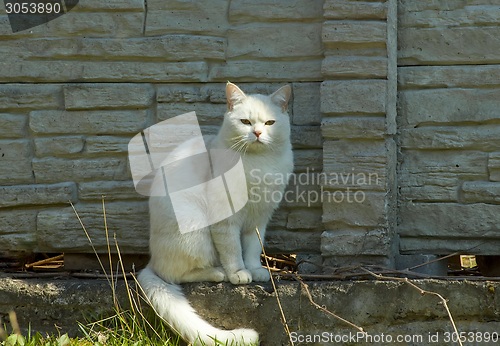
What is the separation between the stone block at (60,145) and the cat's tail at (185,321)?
1.06m

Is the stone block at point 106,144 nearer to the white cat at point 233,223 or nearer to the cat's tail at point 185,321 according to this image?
the white cat at point 233,223

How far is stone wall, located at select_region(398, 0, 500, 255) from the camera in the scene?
4.00m

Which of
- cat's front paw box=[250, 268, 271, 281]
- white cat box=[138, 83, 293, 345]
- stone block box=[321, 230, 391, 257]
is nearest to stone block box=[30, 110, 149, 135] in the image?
white cat box=[138, 83, 293, 345]

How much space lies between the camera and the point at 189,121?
Result: 4.20 meters

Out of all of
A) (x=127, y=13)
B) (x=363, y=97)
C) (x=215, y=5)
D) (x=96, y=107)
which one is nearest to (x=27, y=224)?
(x=96, y=107)

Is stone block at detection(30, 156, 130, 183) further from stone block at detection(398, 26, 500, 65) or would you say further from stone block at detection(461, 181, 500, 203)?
stone block at detection(461, 181, 500, 203)

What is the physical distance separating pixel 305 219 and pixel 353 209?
0.35 metres

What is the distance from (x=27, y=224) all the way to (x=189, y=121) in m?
1.18

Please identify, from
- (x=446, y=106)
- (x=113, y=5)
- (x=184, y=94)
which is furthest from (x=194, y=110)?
(x=446, y=106)

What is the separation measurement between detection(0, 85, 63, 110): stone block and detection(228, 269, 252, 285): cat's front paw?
1.55m

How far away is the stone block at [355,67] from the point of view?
389 cm

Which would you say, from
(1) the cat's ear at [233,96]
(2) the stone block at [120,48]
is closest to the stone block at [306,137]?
(1) the cat's ear at [233,96]

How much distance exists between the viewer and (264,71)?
4.14m

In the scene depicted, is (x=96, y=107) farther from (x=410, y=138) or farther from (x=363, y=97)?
(x=410, y=138)
